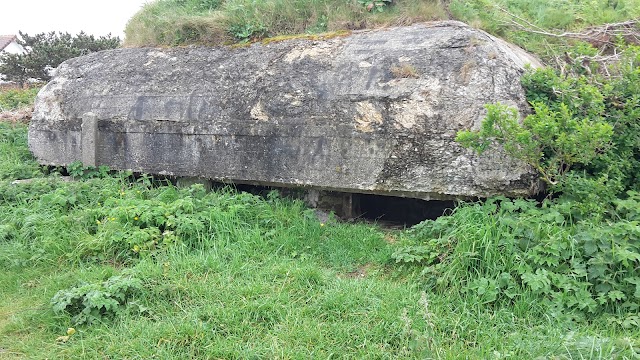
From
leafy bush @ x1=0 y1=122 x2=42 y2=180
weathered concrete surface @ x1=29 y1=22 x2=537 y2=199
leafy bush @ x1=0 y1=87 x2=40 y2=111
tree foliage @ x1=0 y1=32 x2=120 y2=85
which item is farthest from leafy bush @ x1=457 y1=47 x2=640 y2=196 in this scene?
tree foliage @ x1=0 y1=32 x2=120 y2=85

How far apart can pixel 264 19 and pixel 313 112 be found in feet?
5.73

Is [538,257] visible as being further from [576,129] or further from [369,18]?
[369,18]

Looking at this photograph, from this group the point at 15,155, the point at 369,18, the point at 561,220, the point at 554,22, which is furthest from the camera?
the point at 15,155

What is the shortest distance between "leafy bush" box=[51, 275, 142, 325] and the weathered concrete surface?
6.08ft

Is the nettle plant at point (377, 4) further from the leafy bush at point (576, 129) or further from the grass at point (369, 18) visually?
the leafy bush at point (576, 129)

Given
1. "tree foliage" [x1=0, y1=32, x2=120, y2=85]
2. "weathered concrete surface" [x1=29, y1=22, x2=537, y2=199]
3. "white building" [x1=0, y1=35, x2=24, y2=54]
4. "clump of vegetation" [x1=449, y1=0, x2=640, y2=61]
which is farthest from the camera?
"white building" [x1=0, y1=35, x2=24, y2=54]

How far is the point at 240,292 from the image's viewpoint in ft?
11.1

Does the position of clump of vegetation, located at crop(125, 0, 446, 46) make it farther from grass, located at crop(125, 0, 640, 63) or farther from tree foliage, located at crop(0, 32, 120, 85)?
tree foliage, located at crop(0, 32, 120, 85)

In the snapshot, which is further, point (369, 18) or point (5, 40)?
point (5, 40)

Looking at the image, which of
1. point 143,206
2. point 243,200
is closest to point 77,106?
point 143,206

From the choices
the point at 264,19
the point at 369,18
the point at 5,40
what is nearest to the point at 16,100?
the point at 264,19

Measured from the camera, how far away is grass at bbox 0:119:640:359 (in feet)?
9.27

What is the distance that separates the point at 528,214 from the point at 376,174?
1307 millimetres

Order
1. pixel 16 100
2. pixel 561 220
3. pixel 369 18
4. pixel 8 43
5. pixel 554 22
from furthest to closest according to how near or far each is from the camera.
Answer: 1. pixel 8 43
2. pixel 16 100
3. pixel 554 22
4. pixel 369 18
5. pixel 561 220
